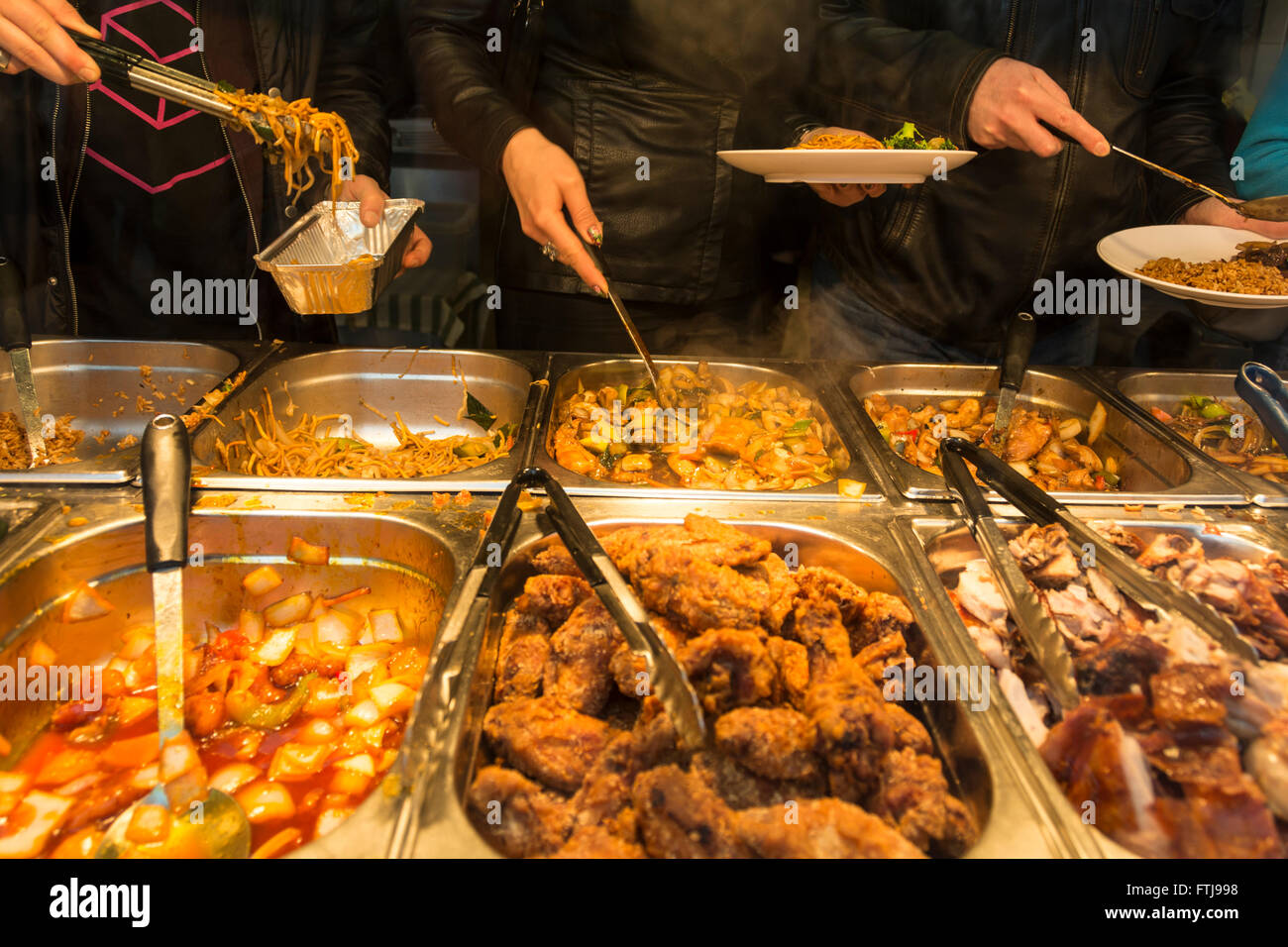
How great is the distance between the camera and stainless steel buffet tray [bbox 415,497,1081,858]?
1318 mm

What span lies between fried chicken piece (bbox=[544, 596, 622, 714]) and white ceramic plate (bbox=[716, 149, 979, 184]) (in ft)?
5.38

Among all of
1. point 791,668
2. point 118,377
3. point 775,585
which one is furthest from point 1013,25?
point 118,377

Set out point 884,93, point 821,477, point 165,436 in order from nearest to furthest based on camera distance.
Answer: point 165,436 < point 821,477 < point 884,93

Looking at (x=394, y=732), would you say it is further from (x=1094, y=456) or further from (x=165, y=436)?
(x=1094, y=456)

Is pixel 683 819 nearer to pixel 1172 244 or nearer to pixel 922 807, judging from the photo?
pixel 922 807

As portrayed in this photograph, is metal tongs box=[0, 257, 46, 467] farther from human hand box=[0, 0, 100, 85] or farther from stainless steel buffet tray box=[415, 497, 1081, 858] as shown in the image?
stainless steel buffet tray box=[415, 497, 1081, 858]

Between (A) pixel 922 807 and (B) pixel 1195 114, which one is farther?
(B) pixel 1195 114

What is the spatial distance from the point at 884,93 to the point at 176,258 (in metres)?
3.29

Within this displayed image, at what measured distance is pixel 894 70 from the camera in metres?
3.25

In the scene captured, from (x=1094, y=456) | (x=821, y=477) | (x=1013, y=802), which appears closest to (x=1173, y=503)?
(x=1094, y=456)

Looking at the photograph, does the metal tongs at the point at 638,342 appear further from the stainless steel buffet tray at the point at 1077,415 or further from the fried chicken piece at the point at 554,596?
the fried chicken piece at the point at 554,596

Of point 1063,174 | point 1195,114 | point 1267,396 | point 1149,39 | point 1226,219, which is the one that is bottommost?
point 1267,396

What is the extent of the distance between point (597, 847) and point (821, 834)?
37 centimetres

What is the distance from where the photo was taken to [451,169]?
5512 mm
